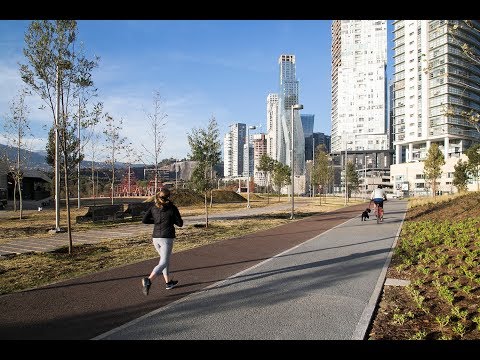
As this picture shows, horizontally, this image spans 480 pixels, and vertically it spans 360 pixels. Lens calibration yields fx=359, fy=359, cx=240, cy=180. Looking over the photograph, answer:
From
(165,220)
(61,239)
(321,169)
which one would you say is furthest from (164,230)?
(321,169)

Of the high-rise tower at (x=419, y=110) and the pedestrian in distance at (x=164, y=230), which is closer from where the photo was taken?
the pedestrian in distance at (x=164, y=230)

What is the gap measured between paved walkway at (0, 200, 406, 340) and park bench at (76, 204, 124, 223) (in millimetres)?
11084

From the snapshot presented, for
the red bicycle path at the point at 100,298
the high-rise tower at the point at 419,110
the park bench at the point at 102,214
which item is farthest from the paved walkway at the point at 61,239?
the high-rise tower at the point at 419,110

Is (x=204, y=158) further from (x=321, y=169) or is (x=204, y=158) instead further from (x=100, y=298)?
(x=321, y=169)

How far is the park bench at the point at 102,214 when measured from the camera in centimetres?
1828

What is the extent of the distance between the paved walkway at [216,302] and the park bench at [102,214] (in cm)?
1108

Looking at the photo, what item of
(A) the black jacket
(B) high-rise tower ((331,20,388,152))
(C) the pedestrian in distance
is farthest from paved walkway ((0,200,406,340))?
(B) high-rise tower ((331,20,388,152))

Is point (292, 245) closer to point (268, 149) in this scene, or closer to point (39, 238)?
point (39, 238)

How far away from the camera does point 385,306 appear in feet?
16.3

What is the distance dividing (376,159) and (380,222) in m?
134

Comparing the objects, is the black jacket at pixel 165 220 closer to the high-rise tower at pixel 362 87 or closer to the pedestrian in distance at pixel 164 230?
the pedestrian in distance at pixel 164 230

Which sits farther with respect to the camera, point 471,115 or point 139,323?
point 471,115
